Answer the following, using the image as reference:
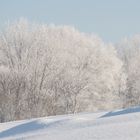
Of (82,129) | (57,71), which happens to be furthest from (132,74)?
(82,129)

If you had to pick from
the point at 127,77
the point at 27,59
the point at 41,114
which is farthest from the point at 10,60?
the point at 127,77

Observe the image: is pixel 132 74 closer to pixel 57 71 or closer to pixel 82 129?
pixel 57 71

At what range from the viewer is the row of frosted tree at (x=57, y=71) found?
113 ft

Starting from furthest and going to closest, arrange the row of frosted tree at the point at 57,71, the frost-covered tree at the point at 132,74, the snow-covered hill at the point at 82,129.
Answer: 1. the frost-covered tree at the point at 132,74
2. the row of frosted tree at the point at 57,71
3. the snow-covered hill at the point at 82,129

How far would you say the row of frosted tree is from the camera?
113ft

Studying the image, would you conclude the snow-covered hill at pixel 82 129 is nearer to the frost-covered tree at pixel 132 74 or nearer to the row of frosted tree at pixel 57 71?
the row of frosted tree at pixel 57 71

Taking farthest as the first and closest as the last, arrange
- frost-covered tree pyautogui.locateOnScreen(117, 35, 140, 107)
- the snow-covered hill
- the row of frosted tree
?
frost-covered tree pyautogui.locateOnScreen(117, 35, 140, 107) < the row of frosted tree < the snow-covered hill

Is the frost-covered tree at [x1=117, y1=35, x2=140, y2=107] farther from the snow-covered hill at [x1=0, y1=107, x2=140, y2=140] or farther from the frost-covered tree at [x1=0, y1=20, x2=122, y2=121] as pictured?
the snow-covered hill at [x1=0, y1=107, x2=140, y2=140]

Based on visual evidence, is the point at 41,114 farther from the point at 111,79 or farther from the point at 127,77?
the point at 127,77

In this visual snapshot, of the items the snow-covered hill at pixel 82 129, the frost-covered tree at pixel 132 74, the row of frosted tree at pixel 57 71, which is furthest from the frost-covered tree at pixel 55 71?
the snow-covered hill at pixel 82 129

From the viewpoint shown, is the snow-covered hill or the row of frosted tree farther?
the row of frosted tree

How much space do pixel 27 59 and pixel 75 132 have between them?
30107mm

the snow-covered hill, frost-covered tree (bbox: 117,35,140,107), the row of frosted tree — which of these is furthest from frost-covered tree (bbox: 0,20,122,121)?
the snow-covered hill

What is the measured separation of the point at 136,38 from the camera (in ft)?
190
